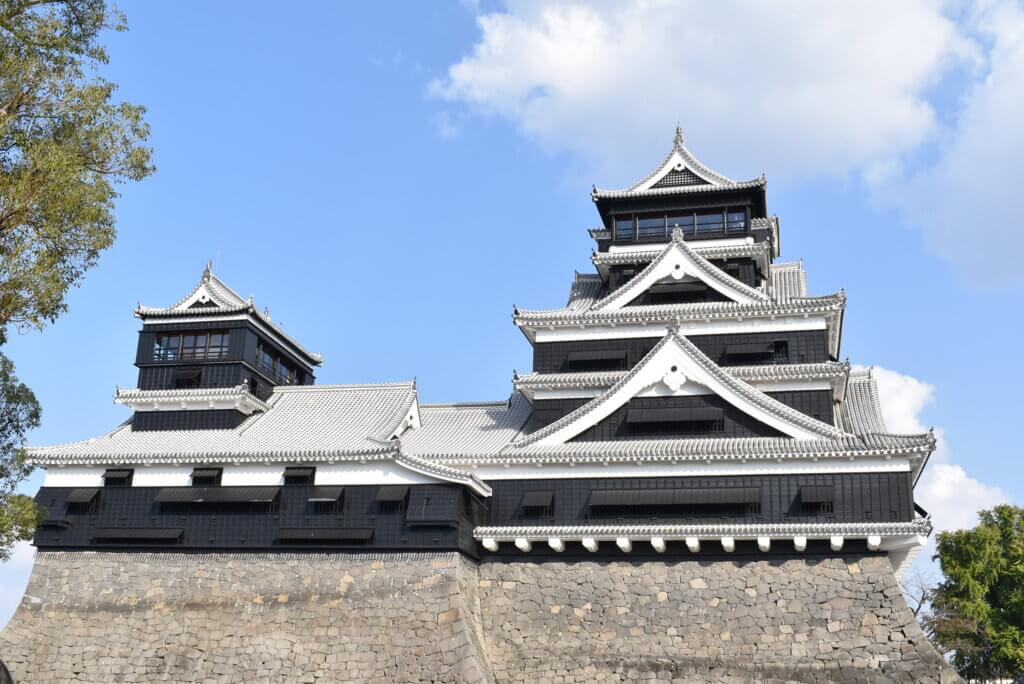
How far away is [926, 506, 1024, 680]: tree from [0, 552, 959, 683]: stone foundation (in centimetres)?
1621

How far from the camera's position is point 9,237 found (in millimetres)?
18016

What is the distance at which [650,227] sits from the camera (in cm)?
3447

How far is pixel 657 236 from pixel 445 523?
13.3m

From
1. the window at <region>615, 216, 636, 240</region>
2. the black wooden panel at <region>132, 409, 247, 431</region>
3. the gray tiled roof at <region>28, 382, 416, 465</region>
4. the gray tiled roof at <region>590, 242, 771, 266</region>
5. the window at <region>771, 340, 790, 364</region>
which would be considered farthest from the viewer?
the window at <region>615, 216, 636, 240</region>

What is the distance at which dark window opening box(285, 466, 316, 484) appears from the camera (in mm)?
28422

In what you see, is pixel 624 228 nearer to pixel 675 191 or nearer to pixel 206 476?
pixel 675 191

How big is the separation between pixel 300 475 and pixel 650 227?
581 inches

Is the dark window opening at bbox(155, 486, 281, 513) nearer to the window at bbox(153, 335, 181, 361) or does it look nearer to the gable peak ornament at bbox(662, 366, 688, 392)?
the window at bbox(153, 335, 181, 361)

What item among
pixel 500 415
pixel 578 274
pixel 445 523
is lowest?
pixel 445 523

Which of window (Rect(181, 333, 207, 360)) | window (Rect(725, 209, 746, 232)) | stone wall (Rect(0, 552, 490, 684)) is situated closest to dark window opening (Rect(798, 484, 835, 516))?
stone wall (Rect(0, 552, 490, 684))

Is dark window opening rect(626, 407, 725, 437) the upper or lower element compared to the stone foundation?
upper

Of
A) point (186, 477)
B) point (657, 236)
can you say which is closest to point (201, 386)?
point (186, 477)

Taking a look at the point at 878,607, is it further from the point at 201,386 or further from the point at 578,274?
the point at 201,386

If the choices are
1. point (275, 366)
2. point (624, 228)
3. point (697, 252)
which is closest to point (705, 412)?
point (697, 252)
